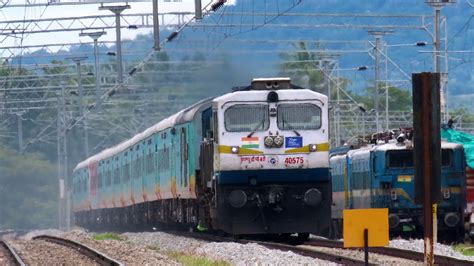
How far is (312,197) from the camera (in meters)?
24.9

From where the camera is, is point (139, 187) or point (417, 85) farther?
point (139, 187)

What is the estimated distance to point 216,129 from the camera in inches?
992

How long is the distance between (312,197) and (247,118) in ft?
5.95

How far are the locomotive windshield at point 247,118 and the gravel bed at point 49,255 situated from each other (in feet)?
11.6

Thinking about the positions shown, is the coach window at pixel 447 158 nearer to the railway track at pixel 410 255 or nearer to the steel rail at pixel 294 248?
the railway track at pixel 410 255

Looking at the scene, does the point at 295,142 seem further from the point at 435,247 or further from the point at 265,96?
the point at 435,247

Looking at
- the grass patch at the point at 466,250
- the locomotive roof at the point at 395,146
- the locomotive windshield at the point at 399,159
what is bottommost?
the grass patch at the point at 466,250

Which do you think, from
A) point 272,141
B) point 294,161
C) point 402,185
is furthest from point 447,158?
point 272,141

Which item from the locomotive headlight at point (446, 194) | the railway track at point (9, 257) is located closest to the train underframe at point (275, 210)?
the railway track at point (9, 257)

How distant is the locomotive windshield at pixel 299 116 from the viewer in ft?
82.5

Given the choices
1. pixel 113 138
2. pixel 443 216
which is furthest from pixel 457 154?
pixel 113 138

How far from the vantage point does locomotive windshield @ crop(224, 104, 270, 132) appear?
25000 millimetres

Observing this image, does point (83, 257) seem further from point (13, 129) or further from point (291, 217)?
point (13, 129)

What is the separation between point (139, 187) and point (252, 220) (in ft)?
60.4
